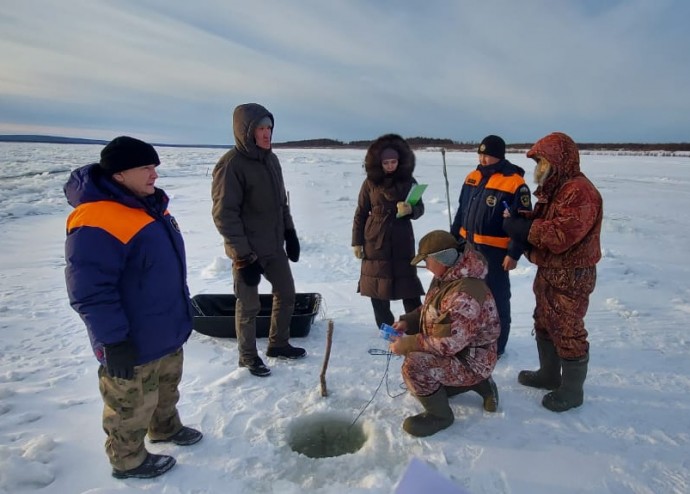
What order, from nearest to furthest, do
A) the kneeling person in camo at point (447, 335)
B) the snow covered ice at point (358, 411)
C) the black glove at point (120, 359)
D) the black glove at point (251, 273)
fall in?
the black glove at point (120, 359) < the snow covered ice at point (358, 411) < the kneeling person in camo at point (447, 335) < the black glove at point (251, 273)

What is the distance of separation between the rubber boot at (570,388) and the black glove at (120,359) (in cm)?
276

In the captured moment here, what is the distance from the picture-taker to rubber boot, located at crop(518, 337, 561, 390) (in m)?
3.34

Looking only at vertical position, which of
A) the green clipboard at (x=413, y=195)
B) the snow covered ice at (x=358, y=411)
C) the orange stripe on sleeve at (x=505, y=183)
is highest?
the orange stripe on sleeve at (x=505, y=183)

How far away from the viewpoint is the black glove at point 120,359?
2178 mm

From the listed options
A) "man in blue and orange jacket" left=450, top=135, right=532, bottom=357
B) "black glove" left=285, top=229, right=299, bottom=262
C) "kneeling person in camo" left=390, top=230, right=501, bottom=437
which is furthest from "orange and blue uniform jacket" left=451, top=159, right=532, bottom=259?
"black glove" left=285, top=229, right=299, bottom=262

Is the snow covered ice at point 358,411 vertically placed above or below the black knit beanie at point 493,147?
below

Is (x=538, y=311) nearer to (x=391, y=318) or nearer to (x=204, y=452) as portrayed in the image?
(x=391, y=318)

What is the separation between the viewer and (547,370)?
3.37m

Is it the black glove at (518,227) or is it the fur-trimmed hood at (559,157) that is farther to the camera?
the black glove at (518,227)

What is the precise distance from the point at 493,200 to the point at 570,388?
4.86 feet

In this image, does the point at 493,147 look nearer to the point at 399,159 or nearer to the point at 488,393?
the point at 399,159

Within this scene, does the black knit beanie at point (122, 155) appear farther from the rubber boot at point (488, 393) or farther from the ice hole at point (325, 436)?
the rubber boot at point (488, 393)

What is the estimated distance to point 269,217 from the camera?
3604 mm

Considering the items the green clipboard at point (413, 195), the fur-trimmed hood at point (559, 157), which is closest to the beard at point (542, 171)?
the fur-trimmed hood at point (559, 157)
